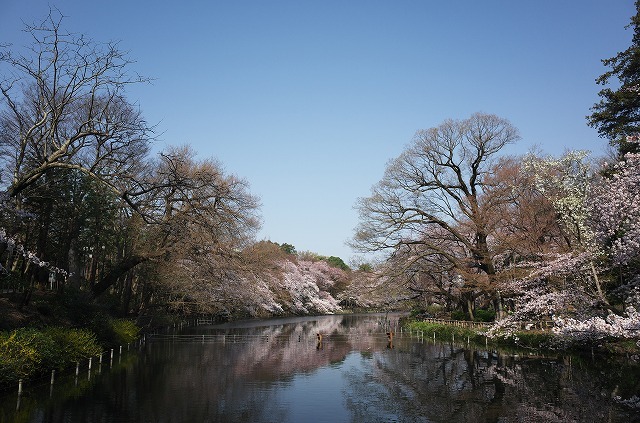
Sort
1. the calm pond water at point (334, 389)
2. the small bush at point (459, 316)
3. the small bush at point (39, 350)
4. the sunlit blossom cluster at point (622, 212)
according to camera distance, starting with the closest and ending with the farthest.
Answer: the calm pond water at point (334, 389), the sunlit blossom cluster at point (622, 212), the small bush at point (39, 350), the small bush at point (459, 316)

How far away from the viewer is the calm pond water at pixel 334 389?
13.8 meters

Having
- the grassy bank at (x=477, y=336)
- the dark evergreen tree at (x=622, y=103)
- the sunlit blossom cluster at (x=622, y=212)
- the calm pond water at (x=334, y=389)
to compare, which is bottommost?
the calm pond water at (x=334, y=389)

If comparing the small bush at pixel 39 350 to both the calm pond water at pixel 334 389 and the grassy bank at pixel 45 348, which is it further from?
the calm pond water at pixel 334 389

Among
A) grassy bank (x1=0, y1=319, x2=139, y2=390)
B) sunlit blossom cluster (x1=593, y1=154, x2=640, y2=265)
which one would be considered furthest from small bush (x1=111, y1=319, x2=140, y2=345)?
sunlit blossom cluster (x1=593, y1=154, x2=640, y2=265)

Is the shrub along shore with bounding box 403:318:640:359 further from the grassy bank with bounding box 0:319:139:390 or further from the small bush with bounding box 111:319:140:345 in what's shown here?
the small bush with bounding box 111:319:140:345

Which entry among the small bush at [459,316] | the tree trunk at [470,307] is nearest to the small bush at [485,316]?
the tree trunk at [470,307]

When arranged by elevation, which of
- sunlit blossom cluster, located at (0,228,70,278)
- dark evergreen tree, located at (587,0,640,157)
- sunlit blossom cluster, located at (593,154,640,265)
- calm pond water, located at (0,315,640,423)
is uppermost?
dark evergreen tree, located at (587,0,640,157)

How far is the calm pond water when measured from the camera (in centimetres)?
1375

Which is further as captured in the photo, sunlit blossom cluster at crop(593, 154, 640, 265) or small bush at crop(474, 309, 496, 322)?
small bush at crop(474, 309, 496, 322)

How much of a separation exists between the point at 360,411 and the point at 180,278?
968 inches

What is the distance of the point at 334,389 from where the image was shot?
720 inches

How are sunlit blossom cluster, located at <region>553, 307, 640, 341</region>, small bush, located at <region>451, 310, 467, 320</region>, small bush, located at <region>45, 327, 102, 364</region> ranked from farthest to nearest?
small bush, located at <region>451, 310, 467, 320</region> → small bush, located at <region>45, 327, 102, 364</region> → sunlit blossom cluster, located at <region>553, 307, 640, 341</region>

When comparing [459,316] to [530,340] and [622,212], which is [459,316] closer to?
[530,340]

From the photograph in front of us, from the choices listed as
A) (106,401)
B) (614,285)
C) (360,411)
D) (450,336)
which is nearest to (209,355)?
(106,401)
